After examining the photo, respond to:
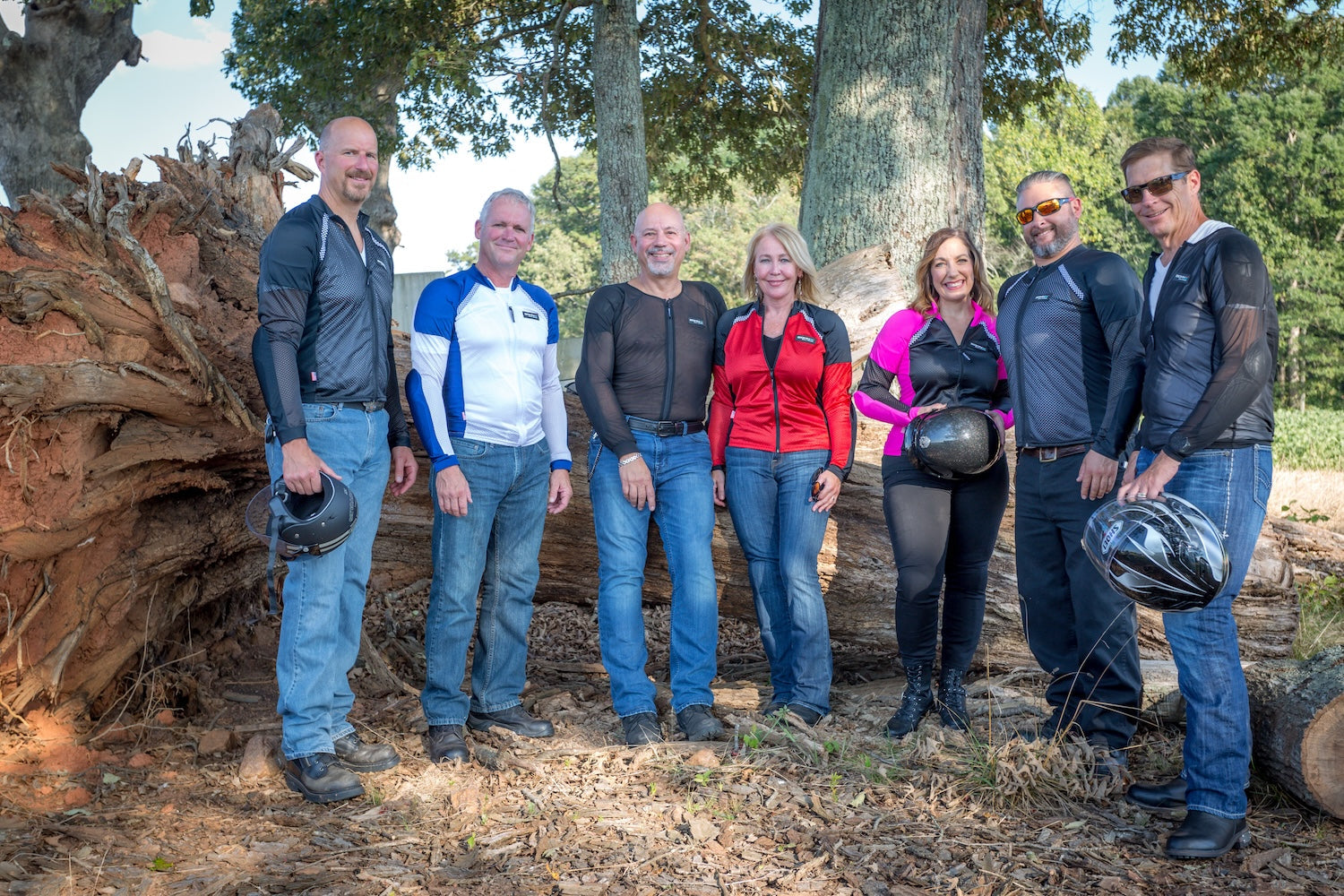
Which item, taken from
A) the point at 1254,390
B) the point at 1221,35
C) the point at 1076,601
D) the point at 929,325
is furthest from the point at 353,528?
the point at 1221,35

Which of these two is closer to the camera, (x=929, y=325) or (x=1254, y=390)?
(x=1254, y=390)

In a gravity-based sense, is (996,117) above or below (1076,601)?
above

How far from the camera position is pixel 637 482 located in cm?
443

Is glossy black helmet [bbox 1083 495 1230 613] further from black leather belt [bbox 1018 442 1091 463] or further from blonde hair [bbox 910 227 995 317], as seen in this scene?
blonde hair [bbox 910 227 995 317]

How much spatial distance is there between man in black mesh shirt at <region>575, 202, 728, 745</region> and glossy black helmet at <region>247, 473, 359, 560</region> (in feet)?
3.79

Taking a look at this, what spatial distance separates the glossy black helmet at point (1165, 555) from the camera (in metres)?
3.24

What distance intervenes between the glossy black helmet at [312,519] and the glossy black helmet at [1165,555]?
267 cm

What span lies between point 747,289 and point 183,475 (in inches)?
105

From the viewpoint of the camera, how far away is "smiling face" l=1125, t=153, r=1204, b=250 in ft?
11.5

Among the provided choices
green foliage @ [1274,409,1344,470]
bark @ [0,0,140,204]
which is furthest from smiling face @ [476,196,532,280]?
green foliage @ [1274,409,1344,470]

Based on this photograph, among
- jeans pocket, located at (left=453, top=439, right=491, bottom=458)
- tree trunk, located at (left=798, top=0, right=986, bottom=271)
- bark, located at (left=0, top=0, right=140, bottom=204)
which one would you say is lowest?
jeans pocket, located at (left=453, top=439, right=491, bottom=458)

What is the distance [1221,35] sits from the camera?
11.9 meters

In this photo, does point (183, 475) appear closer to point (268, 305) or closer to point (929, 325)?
point (268, 305)

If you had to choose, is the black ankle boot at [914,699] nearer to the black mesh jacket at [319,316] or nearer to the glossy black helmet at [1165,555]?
the glossy black helmet at [1165,555]
